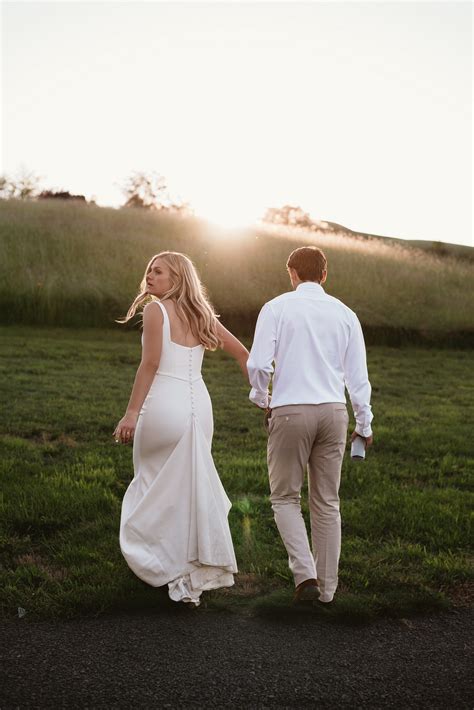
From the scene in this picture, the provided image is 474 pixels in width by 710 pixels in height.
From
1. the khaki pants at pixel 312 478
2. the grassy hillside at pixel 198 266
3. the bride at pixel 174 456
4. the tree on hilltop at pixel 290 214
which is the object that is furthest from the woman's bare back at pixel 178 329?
the tree on hilltop at pixel 290 214

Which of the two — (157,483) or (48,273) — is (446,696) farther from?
(48,273)

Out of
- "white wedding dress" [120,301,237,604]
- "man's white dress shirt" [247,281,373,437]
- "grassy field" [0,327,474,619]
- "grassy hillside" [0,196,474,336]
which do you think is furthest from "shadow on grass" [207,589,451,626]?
"grassy hillside" [0,196,474,336]

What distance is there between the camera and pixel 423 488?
7.95m

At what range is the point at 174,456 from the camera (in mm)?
5137

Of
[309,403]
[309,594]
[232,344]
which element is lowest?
[309,594]

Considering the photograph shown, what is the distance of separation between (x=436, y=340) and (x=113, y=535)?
17471 mm

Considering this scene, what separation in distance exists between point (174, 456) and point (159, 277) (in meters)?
1.33

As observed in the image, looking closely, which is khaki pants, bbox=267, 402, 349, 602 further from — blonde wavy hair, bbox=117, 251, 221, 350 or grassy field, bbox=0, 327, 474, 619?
blonde wavy hair, bbox=117, 251, 221, 350

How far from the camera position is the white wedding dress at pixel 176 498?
5.04 m

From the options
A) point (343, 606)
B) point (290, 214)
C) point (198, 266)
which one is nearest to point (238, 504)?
point (343, 606)

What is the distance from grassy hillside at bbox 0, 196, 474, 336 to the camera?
810 inches

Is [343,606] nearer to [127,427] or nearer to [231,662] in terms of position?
[231,662]

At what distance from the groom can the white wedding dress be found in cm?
50

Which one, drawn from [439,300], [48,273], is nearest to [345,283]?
[439,300]
